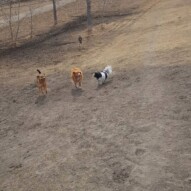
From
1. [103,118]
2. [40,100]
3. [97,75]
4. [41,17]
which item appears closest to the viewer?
[103,118]

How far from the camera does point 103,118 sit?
12672mm

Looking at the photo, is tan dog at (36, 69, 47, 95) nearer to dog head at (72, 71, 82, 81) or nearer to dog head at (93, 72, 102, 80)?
dog head at (72, 71, 82, 81)

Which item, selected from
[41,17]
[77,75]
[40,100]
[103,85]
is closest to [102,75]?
[103,85]

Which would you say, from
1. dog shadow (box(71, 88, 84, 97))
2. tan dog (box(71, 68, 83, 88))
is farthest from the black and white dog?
dog shadow (box(71, 88, 84, 97))

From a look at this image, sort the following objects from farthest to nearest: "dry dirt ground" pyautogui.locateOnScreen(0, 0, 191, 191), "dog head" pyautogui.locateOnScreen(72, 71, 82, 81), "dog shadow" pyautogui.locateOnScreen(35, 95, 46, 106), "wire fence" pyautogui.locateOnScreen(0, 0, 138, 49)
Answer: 1. "wire fence" pyautogui.locateOnScreen(0, 0, 138, 49)
2. "dog head" pyautogui.locateOnScreen(72, 71, 82, 81)
3. "dog shadow" pyautogui.locateOnScreen(35, 95, 46, 106)
4. "dry dirt ground" pyautogui.locateOnScreen(0, 0, 191, 191)

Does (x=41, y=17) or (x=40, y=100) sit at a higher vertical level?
(x=40, y=100)

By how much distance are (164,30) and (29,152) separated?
38.2 feet

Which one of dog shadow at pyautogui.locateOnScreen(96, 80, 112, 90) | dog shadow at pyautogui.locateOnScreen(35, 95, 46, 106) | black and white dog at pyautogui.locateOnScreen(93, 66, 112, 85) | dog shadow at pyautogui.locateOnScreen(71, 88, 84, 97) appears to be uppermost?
black and white dog at pyautogui.locateOnScreen(93, 66, 112, 85)

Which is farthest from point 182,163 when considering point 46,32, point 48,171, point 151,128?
point 46,32

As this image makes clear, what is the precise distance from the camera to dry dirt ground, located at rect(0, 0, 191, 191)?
9.91m

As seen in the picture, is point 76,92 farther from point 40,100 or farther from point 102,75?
point 40,100

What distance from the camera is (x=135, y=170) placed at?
9.82 metres

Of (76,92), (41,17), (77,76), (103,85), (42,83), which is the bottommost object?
(41,17)

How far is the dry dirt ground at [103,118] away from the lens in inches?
390
